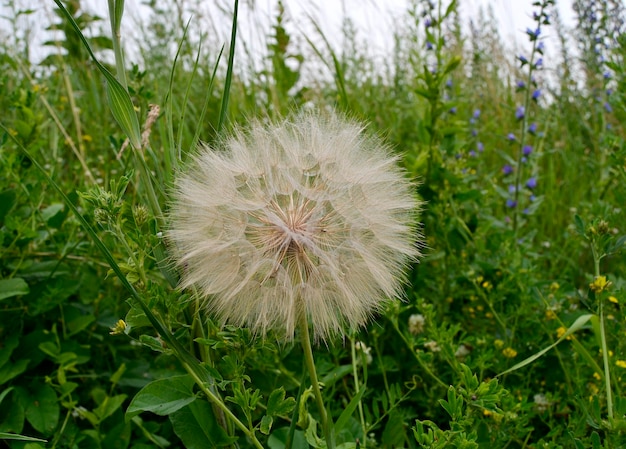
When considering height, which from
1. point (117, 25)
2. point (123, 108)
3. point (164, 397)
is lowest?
point (164, 397)

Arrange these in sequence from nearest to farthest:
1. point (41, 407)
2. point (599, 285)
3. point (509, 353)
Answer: point (599, 285)
point (41, 407)
point (509, 353)

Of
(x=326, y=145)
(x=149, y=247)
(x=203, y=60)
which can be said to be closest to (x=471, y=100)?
(x=203, y=60)

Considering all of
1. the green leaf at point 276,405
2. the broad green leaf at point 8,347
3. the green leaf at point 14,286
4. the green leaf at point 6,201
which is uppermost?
the green leaf at point 6,201

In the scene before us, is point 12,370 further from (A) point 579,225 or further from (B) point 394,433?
(A) point 579,225

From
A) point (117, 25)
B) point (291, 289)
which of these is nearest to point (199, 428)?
point (291, 289)

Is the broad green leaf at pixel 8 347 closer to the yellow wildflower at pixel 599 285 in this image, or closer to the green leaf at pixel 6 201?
the green leaf at pixel 6 201

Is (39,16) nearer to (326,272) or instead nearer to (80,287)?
(80,287)

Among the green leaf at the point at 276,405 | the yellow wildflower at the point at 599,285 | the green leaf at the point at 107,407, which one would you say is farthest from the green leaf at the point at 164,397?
the yellow wildflower at the point at 599,285

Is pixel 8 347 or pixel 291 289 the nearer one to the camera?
pixel 291 289
